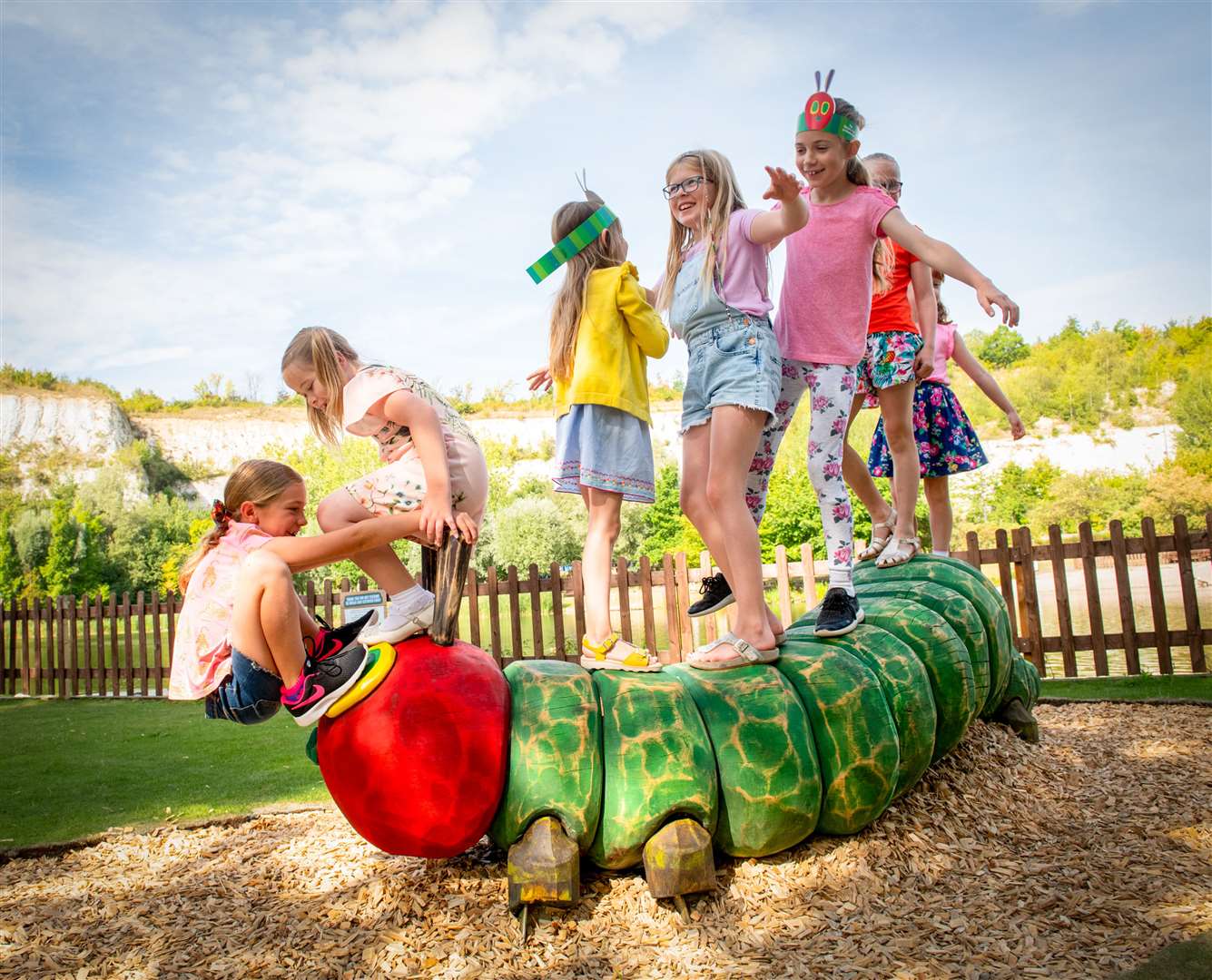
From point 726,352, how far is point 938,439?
2314 millimetres

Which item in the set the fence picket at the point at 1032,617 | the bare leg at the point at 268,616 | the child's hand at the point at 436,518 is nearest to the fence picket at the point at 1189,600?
the fence picket at the point at 1032,617

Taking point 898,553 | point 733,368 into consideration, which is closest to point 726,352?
point 733,368

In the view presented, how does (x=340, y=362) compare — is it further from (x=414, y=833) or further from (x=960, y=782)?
(x=960, y=782)

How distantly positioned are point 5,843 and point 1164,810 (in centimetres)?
585

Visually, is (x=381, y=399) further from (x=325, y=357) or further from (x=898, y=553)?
(x=898, y=553)

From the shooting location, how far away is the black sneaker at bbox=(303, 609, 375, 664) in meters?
3.02

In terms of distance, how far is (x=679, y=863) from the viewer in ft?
9.06

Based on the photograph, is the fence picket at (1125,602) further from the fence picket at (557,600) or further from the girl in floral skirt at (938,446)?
the fence picket at (557,600)

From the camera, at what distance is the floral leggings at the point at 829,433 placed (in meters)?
3.78

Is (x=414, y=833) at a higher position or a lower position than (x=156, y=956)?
higher

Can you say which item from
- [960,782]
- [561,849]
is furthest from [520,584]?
[561,849]

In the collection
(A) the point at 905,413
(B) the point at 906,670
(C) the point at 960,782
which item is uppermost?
(A) the point at 905,413

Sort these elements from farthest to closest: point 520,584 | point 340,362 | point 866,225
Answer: point 520,584, point 866,225, point 340,362

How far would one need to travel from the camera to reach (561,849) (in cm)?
274
